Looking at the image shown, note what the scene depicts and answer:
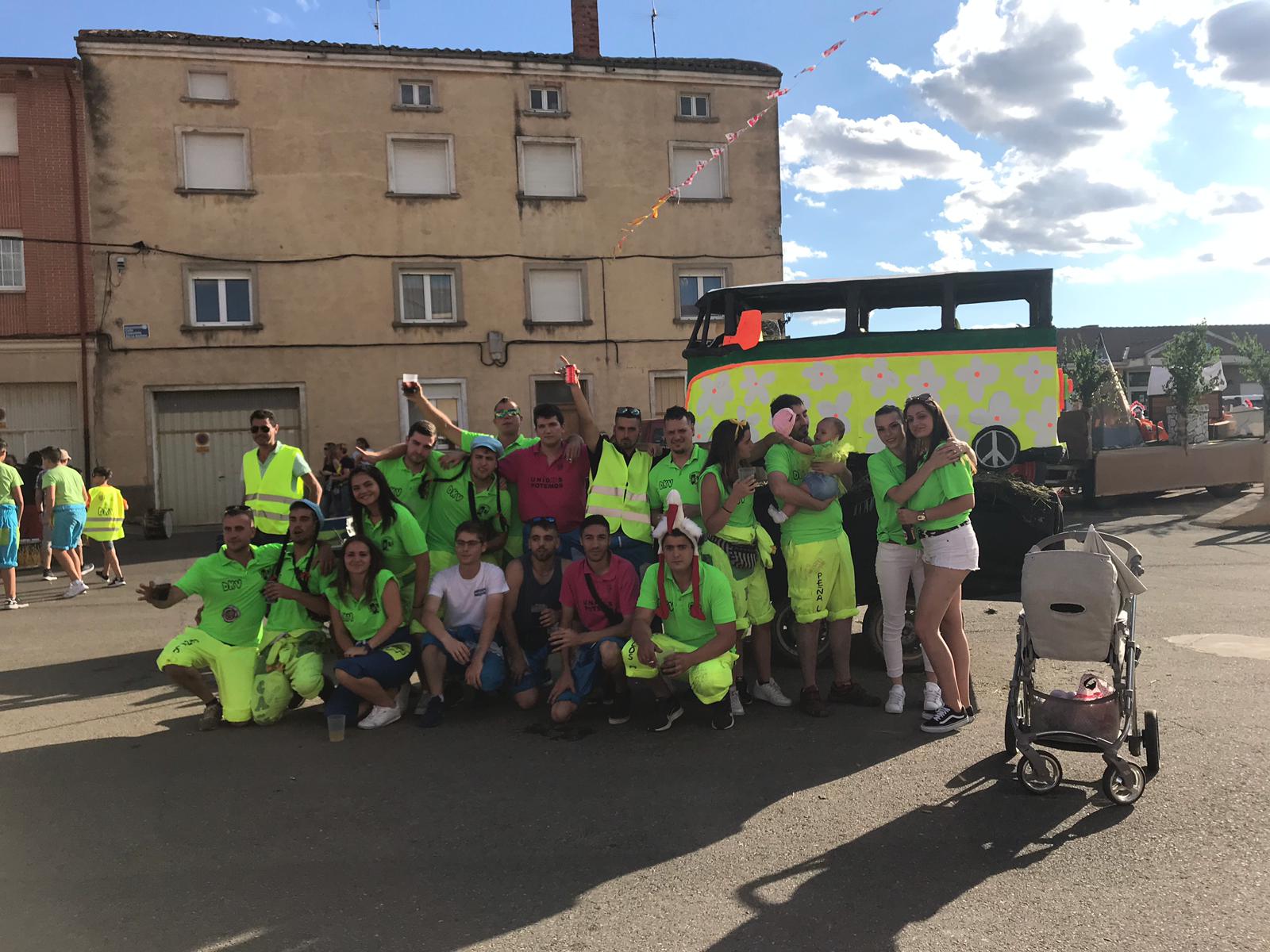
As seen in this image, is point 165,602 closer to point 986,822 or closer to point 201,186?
point 986,822

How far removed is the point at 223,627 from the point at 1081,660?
15.7 ft

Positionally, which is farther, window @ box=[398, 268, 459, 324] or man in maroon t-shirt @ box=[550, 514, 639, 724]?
window @ box=[398, 268, 459, 324]

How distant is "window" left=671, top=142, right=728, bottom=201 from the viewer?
71.1 feet

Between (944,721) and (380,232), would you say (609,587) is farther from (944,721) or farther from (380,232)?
(380,232)

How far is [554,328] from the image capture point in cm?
2114

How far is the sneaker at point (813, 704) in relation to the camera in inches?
213

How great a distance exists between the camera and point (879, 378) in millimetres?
8109

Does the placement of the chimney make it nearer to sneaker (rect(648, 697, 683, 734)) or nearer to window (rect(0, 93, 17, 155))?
window (rect(0, 93, 17, 155))

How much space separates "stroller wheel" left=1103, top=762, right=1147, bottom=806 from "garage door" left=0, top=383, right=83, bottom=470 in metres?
19.9

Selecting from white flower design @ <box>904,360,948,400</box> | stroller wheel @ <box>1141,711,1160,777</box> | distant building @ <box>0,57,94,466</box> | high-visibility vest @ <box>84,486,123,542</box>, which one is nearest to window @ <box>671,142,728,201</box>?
distant building @ <box>0,57,94,466</box>

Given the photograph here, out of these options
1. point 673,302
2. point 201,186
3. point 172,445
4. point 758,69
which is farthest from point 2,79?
point 758,69

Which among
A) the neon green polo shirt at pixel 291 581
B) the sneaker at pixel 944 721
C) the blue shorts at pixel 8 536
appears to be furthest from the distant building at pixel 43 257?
the sneaker at pixel 944 721

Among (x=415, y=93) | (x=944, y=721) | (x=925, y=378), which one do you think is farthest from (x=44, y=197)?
(x=944, y=721)

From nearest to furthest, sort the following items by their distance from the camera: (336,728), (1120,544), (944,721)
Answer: (1120,544), (944,721), (336,728)
